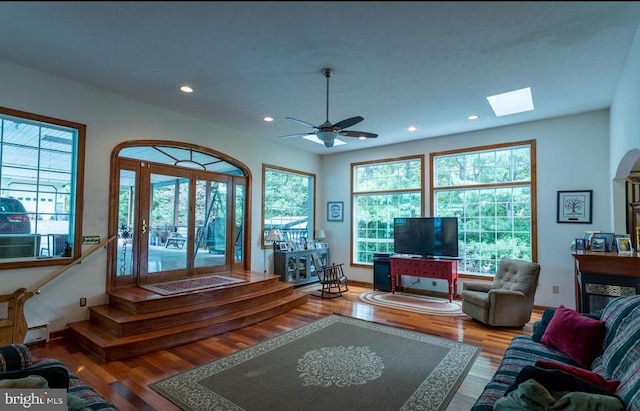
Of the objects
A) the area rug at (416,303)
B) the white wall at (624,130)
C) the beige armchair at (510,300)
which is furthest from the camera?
the area rug at (416,303)

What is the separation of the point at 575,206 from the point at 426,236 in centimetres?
230

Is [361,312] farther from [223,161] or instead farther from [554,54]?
[554,54]

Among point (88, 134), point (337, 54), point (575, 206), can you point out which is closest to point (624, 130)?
point (575, 206)

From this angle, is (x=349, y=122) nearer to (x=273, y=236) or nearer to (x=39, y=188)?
(x=273, y=236)

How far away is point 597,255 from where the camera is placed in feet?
12.2

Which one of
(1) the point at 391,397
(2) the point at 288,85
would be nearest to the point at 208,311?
(1) the point at 391,397

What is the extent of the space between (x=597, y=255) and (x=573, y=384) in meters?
2.91

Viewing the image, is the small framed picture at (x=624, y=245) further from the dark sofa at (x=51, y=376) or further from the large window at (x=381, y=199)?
the dark sofa at (x=51, y=376)

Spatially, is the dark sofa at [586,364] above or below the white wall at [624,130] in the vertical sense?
below

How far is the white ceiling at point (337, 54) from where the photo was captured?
2.54m

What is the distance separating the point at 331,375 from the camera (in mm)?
3016

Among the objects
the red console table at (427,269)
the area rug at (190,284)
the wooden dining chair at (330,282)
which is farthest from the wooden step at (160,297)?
the red console table at (427,269)

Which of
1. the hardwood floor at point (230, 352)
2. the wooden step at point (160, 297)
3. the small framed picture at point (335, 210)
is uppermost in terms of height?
the small framed picture at point (335, 210)

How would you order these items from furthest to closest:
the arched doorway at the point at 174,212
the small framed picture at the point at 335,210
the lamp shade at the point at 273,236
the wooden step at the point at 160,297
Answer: the small framed picture at the point at 335,210 → the lamp shade at the point at 273,236 → the arched doorway at the point at 174,212 → the wooden step at the point at 160,297
